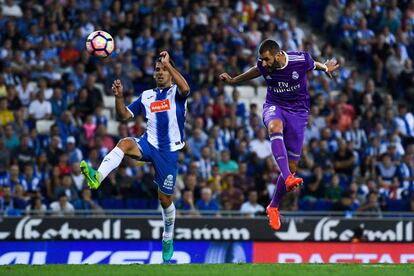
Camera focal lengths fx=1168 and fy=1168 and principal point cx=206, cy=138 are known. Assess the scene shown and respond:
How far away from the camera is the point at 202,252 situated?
66.3ft

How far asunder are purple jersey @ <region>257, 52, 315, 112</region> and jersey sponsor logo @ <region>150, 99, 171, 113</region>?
1318mm

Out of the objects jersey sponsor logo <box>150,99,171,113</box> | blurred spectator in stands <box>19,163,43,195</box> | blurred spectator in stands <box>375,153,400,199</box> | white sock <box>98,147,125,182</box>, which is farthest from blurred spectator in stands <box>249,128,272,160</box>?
white sock <box>98,147,125,182</box>

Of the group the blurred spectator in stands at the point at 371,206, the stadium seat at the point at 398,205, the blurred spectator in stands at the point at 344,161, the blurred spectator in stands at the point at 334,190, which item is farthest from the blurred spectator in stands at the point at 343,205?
the blurred spectator in stands at the point at 344,161

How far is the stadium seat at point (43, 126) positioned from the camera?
23078mm

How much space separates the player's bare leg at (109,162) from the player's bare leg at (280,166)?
1800 millimetres

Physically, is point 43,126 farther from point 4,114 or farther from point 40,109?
point 4,114

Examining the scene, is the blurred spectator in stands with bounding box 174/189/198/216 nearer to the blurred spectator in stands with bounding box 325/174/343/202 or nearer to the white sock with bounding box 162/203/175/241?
the blurred spectator in stands with bounding box 325/174/343/202

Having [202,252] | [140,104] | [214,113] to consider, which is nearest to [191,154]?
[214,113]

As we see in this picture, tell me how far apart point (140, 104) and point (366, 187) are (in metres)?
8.58

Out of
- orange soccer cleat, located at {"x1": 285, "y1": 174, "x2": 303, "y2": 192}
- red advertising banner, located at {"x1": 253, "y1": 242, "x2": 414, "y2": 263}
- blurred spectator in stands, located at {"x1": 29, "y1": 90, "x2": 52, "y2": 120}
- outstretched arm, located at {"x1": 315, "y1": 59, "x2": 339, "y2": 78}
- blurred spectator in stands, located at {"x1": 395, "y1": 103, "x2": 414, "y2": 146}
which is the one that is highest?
outstretched arm, located at {"x1": 315, "y1": 59, "x2": 339, "y2": 78}

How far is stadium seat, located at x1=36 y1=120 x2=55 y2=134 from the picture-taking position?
2308 cm

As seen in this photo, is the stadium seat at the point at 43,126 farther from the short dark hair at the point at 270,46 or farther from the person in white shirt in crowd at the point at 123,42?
the short dark hair at the point at 270,46

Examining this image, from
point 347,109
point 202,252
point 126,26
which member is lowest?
point 202,252

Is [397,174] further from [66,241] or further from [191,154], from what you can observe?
[66,241]
